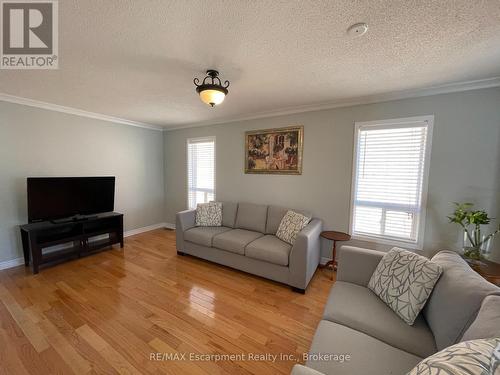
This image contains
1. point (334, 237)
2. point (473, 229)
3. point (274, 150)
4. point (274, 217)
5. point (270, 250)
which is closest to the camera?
point (473, 229)

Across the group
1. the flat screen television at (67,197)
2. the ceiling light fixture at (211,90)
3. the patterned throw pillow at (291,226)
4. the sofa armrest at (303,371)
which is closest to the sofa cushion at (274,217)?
the patterned throw pillow at (291,226)

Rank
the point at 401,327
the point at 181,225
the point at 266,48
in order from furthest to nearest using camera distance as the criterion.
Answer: the point at 181,225 → the point at 266,48 → the point at 401,327

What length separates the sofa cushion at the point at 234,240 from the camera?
109 inches

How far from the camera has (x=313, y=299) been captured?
2301mm

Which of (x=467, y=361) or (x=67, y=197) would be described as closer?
(x=467, y=361)

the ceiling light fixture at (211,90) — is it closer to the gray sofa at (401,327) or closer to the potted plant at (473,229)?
the gray sofa at (401,327)

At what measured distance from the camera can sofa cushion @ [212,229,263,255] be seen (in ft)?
9.09

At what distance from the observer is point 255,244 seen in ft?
8.89

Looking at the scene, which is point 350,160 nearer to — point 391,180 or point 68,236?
point 391,180

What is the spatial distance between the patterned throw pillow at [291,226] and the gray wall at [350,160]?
1.39ft

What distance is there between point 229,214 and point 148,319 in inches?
75.0

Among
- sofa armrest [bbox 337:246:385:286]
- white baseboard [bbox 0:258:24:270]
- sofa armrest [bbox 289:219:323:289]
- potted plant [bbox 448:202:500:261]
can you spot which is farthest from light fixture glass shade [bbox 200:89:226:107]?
white baseboard [bbox 0:258:24:270]

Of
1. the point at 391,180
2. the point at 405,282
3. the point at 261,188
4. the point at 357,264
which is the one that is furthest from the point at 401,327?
the point at 261,188

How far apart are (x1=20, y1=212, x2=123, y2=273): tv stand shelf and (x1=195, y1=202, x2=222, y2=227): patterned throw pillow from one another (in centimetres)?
143
